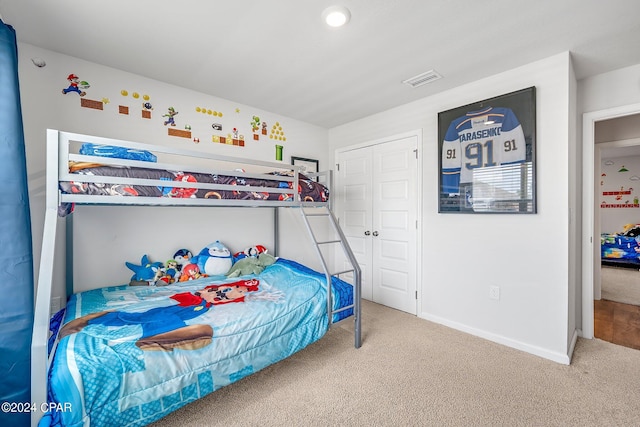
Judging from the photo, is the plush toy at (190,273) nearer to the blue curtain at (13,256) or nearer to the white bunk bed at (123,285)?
the white bunk bed at (123,285)

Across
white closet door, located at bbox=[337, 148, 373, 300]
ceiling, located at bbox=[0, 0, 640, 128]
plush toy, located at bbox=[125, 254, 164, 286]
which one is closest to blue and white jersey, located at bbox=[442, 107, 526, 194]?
ceiling, located at bbox=[0, 0, 640, 128]

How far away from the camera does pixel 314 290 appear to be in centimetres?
220

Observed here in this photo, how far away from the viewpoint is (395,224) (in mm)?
3271

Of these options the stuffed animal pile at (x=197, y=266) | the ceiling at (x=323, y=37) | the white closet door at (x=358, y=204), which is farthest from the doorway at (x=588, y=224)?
the stuffed animal pile at (x=197, y=266)

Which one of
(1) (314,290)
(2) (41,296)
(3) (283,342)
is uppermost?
(2) (41,296)

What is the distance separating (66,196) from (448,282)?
119 inches

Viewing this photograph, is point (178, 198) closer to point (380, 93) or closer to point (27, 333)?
point (27, 333)

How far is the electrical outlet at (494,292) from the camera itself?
245 centimetres

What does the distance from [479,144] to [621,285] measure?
12.5 feet

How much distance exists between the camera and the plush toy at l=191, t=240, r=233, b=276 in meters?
2.64

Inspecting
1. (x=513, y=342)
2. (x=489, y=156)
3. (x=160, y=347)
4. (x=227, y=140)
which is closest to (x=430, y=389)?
(x=513, y=342)

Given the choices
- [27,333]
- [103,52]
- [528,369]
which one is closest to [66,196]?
[27,333]

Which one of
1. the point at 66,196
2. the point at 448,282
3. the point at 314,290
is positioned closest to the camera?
the point at 66,196

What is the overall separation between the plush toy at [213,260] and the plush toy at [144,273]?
12.9 inches
